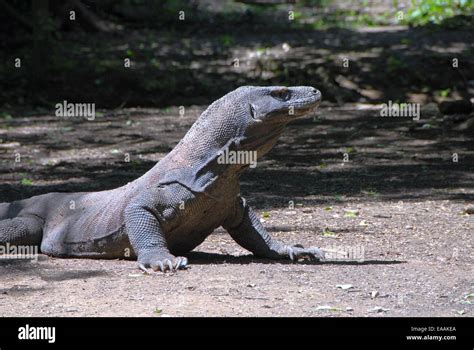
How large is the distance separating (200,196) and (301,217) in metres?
2.34

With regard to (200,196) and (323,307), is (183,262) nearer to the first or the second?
(200,196)

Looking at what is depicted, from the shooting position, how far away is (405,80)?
50.9 ft

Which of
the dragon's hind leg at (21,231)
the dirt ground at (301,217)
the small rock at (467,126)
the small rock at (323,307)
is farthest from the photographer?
the small rock at (467,126)

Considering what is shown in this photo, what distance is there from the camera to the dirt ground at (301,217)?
17.6 feet

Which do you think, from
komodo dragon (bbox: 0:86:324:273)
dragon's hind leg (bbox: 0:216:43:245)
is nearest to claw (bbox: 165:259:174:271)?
komodo dragon (bbox: 0:86:324:273)

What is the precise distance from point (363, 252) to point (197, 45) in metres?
11.8

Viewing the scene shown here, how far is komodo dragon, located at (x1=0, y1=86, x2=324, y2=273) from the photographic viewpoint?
19.9 ft

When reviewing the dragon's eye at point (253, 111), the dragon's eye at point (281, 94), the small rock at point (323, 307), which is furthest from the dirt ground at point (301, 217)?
the dragon's eye at point (281, 94)

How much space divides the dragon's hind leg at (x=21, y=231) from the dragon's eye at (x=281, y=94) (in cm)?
199

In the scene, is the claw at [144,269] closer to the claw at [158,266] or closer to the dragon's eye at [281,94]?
the claw at [158,266]

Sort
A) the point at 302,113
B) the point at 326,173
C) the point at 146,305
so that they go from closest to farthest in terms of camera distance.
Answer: the point at 146,305 < the point at 302,113 < the point at 326,173

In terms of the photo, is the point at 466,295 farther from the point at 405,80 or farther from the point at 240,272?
the point at 405,80

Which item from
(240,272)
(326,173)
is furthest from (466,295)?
(326,173)

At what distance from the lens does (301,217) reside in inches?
329
